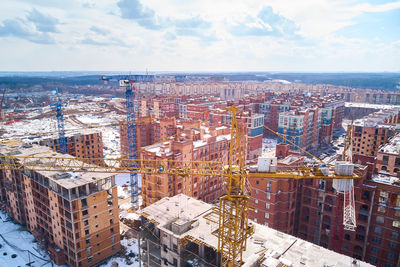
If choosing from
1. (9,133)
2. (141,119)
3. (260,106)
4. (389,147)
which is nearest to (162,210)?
(389,147)

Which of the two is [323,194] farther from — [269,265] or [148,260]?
[148,260]

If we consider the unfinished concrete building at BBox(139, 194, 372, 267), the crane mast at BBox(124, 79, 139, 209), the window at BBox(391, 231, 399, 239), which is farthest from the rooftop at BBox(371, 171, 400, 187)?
the crane mast at BBox(124, 79, 139, 209)

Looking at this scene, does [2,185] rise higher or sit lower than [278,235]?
lower

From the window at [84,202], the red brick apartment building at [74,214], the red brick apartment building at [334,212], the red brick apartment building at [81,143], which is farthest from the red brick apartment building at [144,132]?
the red brick apartment building at [334,212]

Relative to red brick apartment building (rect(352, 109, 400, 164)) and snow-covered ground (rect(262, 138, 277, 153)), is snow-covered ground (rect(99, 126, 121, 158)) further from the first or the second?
red brick apartment building (rect(352, 109, 400, 164))

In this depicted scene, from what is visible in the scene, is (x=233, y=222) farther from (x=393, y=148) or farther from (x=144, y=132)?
(x=144, y=132)
